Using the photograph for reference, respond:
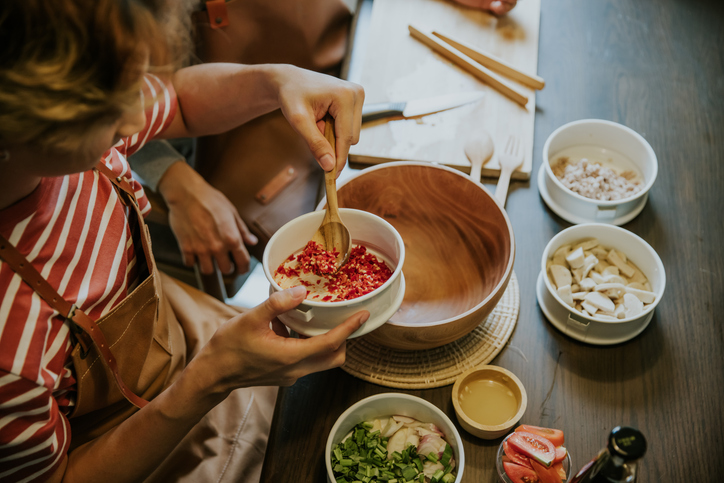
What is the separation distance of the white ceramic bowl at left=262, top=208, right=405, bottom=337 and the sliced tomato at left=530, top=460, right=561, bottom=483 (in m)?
0.32

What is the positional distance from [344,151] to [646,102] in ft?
3.02

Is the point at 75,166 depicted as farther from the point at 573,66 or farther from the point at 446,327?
the point at 573,66

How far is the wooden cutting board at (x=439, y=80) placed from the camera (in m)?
1.28

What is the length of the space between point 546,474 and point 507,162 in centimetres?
71

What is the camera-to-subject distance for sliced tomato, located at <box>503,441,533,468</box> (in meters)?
0.79

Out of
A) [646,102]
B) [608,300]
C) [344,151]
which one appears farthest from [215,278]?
[646,102]

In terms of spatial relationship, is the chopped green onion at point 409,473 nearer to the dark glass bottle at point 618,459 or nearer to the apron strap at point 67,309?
the dark glass bottle at point 618,459

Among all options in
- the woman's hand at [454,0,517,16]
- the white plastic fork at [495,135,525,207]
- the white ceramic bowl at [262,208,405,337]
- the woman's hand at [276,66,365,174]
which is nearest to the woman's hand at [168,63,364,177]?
the woman's hand at [276,66,365,174]

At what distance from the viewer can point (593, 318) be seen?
946mm

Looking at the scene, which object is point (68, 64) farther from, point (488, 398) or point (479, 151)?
point (479, 151)

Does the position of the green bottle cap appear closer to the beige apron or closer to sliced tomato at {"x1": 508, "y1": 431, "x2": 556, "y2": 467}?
sliced tomato at {"x1": 508, "y1": 431, "x2": 556, "y2": 467}

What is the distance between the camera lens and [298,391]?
965 millimetres

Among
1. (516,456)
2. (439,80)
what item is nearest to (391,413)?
(516,456)

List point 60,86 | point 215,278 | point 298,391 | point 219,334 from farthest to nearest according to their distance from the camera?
1. point 215,278
2. point 298,391
3. point 219,334
4. point 60,86
